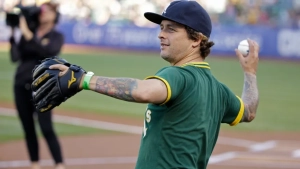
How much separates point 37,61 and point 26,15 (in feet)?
2.37

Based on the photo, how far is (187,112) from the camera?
12.6 feet

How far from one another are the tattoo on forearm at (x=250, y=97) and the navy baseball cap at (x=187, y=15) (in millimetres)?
823

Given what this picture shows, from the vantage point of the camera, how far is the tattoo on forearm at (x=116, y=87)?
3666 mm

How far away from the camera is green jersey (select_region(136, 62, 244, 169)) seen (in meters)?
3.79

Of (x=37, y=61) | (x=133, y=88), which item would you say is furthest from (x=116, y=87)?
(x=37, y=61)

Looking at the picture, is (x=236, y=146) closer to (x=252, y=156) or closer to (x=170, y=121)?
(x=252, y=156)

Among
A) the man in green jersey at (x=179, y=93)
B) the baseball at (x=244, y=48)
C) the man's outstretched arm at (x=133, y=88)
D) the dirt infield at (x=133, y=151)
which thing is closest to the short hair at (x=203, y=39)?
the man in green jersey at (x=179, y=93)

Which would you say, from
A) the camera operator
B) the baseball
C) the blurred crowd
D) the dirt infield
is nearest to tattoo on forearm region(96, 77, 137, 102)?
the baseball

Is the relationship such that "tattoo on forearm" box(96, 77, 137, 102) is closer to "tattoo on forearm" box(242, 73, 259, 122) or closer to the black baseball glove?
the black baseball glove

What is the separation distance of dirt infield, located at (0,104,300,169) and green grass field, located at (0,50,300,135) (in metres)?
1.35

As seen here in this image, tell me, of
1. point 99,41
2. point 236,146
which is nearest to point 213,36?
point 99,41

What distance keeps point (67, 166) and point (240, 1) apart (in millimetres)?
24486

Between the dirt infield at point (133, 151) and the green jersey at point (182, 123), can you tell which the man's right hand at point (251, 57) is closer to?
the green jersey at point (182, 123)

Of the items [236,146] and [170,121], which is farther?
[236,146]
